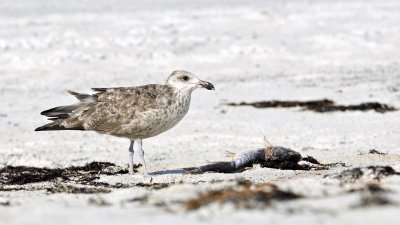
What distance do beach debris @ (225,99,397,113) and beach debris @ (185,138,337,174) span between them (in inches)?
191

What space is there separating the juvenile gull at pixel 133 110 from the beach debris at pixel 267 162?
2.26 feet

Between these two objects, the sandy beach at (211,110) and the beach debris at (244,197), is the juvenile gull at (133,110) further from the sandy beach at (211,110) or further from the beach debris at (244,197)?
the beach debris at (244,197)

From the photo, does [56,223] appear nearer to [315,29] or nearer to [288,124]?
[288,124]

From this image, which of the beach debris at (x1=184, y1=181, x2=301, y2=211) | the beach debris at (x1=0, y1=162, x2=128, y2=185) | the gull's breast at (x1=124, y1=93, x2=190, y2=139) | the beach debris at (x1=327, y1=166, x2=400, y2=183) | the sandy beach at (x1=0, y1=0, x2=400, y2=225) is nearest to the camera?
the beach debris at (x1=184, y1=181, x2=301, y2=211)

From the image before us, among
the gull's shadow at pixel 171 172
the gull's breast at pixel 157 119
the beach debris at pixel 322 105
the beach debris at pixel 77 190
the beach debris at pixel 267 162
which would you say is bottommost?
the beach debris at pixel 77 190

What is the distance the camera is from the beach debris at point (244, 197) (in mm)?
5238

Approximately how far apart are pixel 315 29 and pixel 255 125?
12.8 meters

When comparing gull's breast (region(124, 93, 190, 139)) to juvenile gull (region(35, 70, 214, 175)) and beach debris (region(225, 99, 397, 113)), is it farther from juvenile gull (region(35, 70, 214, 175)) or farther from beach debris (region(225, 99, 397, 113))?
beach debris (region(225, 99, 397, 113))

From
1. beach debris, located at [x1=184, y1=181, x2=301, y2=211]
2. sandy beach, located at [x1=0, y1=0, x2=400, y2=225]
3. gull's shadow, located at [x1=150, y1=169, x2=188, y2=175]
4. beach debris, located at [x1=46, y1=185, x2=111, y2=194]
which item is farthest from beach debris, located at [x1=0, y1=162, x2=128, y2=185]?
beach debris, located at [x1=184, y1=181, x2=301, y2=211]

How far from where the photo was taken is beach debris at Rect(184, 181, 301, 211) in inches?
206

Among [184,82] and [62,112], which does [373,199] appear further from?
[62,112]

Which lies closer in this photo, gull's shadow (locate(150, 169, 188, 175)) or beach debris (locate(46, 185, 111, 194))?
beach debris (locate(46, 185, 111, 194))

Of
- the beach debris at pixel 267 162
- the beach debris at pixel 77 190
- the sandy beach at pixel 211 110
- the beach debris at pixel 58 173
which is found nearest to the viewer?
the sandy beach at pixel 211 110

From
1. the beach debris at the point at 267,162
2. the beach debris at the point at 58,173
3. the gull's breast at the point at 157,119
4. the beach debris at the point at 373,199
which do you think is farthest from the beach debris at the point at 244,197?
the beach debris at the point at 267,162
